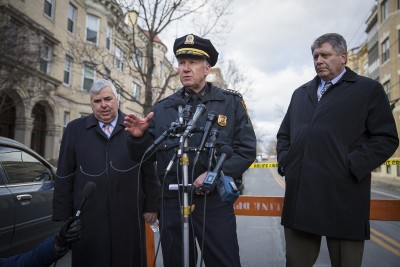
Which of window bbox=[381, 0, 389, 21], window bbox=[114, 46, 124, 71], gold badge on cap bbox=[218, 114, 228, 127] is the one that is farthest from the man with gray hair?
window bbox=[381, 0, 389, 21]

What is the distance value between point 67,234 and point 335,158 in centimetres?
189

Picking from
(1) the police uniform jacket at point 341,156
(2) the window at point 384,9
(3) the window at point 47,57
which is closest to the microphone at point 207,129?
(1) the police uniform jacket at point 341,156

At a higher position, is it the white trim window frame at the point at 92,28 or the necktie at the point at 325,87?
the white trim window frame at the point at 92,28

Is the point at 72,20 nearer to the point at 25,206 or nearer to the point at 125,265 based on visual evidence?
the point at 25,206

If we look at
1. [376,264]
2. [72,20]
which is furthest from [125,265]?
[72,20]

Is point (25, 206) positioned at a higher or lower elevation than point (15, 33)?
lower

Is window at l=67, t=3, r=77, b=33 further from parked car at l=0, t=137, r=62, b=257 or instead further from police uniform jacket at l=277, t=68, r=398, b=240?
police uniform jacket at l=277, t=68, r=398, b=240

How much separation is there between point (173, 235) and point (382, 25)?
30265mm

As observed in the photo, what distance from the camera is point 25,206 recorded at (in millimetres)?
3965

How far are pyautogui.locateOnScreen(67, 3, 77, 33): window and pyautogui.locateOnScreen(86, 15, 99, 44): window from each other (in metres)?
1.29

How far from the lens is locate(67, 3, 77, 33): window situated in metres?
19.5

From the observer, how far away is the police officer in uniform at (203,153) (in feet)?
7.67

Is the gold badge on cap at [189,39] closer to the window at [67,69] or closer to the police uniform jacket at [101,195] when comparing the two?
the police uniform jacket at [101,195]

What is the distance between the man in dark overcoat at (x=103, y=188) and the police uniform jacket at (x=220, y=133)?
498 mm
